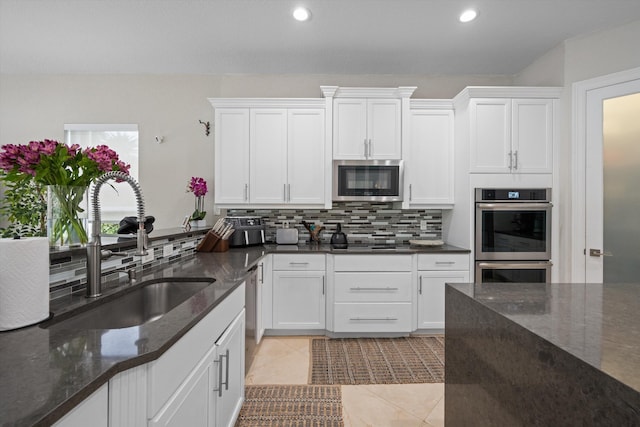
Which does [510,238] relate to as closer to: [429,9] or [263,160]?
[429,9]

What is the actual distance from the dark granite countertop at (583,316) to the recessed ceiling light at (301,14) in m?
2.26

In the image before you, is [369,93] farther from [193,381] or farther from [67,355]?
[67,355]

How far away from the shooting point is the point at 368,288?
9.82 feet

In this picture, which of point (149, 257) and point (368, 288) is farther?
point (368, 288)

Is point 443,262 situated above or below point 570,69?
below

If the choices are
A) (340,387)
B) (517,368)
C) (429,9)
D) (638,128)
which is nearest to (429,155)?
(429,9)

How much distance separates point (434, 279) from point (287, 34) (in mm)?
2558

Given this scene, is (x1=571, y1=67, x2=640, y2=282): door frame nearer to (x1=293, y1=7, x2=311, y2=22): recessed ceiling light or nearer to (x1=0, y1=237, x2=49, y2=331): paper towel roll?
(x1=293, y1=7, x2=311, y2=22): recessed ceiling light

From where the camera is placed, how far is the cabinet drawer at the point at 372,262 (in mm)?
2992

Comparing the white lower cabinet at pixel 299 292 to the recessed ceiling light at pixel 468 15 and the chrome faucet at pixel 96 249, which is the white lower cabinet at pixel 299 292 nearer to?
the chrome faucet at pixel 96 249

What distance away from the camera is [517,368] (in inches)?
Result: 35.4

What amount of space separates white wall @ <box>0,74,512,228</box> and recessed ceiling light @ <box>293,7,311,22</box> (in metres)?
1.06

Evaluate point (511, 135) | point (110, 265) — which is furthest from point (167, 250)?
point (511, 135)

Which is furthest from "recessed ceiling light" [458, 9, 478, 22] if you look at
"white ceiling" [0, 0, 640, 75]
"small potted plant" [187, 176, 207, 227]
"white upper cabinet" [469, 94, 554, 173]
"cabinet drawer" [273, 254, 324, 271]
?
"small potted plant" [187, 176, 207, 227]
